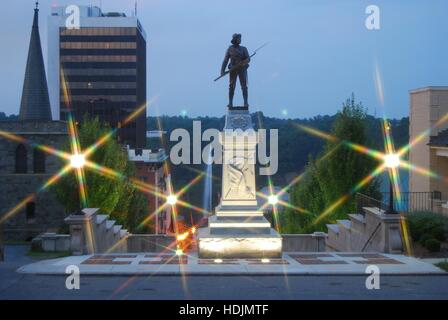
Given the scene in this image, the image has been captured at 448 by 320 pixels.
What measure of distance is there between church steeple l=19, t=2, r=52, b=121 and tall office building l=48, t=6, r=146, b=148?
50.1 metres

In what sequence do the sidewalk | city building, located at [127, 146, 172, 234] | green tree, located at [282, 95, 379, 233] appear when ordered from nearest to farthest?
the sidewalk < green tree, located at [282, 95, 379, 233] < city building, located at [127, 146, 172, 234]

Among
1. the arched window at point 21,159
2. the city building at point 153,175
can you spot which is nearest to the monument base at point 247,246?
the arched window at point 21,159

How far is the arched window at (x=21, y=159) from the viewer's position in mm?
59750

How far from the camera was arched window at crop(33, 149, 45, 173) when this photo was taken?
5934cm

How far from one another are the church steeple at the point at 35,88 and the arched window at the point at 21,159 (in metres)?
10.1

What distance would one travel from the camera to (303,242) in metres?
28.2

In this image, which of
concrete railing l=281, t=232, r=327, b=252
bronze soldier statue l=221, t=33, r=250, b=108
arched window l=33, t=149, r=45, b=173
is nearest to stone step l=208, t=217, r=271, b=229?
bronze soldier statue l=221, t=33, r=250, b=108

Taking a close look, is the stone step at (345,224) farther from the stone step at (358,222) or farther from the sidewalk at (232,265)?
the sidewalk at (232,265)

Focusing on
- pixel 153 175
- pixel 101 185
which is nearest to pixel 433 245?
pixel 101 185

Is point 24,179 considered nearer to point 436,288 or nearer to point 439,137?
point 439,137
